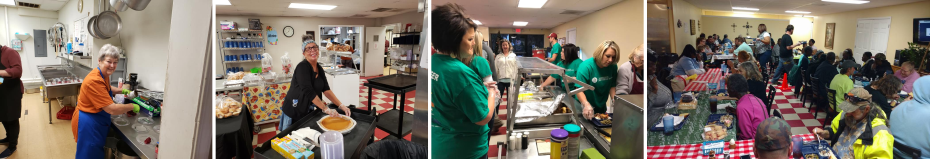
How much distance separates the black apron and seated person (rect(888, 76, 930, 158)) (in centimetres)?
448

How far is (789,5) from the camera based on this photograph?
4.80ft

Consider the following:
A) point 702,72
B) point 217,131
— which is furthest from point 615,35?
point 217,131

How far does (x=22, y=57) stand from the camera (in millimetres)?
1994

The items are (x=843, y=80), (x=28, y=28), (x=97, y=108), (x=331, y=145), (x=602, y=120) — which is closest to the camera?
(x=331, y=145)

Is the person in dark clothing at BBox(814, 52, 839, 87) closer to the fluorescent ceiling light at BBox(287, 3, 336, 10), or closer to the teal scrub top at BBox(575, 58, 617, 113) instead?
the teal scrub top at BBox(575, 58, 617, 113)

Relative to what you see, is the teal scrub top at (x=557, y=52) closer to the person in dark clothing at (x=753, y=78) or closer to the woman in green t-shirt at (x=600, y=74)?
the woman in green t-shirt at (x=600, y=74)

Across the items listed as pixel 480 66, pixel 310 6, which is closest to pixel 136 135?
pixel 310 6

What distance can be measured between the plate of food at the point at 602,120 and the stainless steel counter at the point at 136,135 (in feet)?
6.91

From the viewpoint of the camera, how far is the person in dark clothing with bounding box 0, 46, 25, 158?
1.98 meters

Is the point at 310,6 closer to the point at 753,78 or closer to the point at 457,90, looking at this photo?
the point at 457,90

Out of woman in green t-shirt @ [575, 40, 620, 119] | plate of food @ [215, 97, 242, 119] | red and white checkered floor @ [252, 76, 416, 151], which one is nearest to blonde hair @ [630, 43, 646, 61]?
woman in green t-shirt @ [575, 40, 620, 119]

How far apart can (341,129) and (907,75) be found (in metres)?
2.34

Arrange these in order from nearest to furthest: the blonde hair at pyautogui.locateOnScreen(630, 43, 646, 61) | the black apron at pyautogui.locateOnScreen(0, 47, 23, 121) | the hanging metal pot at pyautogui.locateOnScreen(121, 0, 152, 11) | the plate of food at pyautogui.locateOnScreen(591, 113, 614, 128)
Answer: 1. the blonde hair at pyautogui.locateOnScreen(630, 43, 646, 61)
2. the plate of food at pyautogui.locateOnScreen(591, 113, 614, 128)
3. the hanging metal pot at pyautogui.locateOnScreen(121, 0, 152, 11)
4. the black apron at pyautogui.locateOnScreen(0, 47, 23, 121)

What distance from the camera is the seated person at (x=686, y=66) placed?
1.37 m
